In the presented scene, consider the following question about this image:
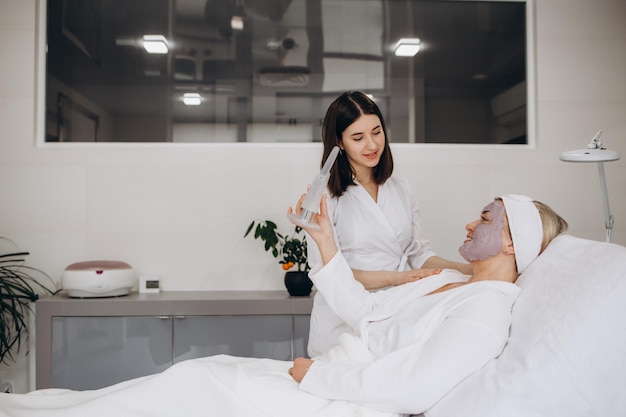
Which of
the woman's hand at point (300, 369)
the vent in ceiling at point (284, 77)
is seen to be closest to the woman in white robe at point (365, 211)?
the woman's hand at point (300, 369)

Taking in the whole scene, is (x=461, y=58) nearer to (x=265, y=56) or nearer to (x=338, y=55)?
(x=338, y=55)

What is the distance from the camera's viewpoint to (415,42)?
3447 millimetres

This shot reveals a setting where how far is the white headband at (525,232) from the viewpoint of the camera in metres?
1.68

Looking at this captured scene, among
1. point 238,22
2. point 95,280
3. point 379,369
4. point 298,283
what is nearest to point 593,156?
point 379,369

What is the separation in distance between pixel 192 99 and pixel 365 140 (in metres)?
1.59

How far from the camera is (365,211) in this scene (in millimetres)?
2254

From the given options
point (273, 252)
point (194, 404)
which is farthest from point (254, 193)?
point (194, 404)

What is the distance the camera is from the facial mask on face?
1.72 meters

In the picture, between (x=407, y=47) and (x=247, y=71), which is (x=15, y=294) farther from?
(x=407, y=47)

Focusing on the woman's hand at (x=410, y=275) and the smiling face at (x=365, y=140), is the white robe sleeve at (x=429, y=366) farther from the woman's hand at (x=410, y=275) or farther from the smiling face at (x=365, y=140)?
the smiling face at (x=365, y=140)

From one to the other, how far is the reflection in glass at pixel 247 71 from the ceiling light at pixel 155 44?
0.01 meters

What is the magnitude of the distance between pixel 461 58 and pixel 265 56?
1.15m

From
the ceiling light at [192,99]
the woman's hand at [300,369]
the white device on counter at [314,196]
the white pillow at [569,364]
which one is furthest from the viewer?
the ceiling light at [192,99]

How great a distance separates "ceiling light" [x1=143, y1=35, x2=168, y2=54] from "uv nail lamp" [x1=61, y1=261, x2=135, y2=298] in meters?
1.24
